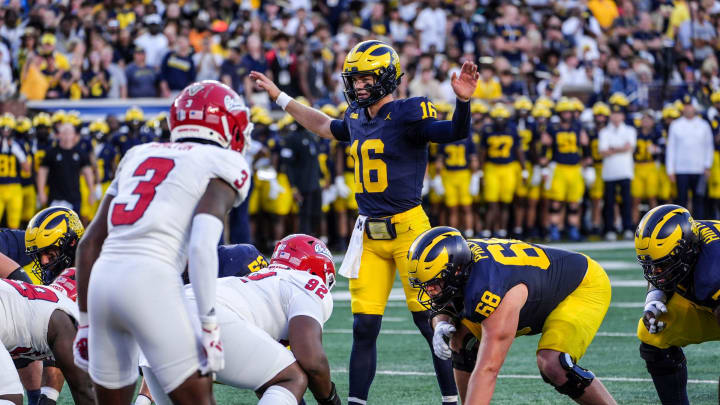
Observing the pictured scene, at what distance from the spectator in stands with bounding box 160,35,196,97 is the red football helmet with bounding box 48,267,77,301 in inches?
408

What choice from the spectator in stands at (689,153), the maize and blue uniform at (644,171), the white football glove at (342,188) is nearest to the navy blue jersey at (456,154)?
the white football glove at (342,188)

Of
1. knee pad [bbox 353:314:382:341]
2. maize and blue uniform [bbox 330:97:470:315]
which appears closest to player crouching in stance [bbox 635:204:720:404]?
maize and blue uniform [bbox 330:97:470:315]

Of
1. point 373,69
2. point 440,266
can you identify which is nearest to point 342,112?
point 373,69

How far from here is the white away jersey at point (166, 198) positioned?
3.72 meters

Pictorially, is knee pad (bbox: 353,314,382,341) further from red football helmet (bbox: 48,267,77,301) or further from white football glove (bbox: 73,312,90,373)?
white football glove (bbox: 73,312,90,373)

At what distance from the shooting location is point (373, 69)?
5832 millimetres

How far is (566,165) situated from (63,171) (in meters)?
7.03

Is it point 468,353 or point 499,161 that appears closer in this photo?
point 468,353

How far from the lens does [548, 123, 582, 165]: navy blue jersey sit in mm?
15875

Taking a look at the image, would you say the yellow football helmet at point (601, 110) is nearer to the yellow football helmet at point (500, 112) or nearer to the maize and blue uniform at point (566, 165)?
the maize and blue uniform at point (566, 165)

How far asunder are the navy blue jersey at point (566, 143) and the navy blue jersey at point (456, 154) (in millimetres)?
1243

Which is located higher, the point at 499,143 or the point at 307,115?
the point at 307,115

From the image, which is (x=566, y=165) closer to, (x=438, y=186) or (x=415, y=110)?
(x=438, y=186)

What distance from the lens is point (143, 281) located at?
12.0ft
